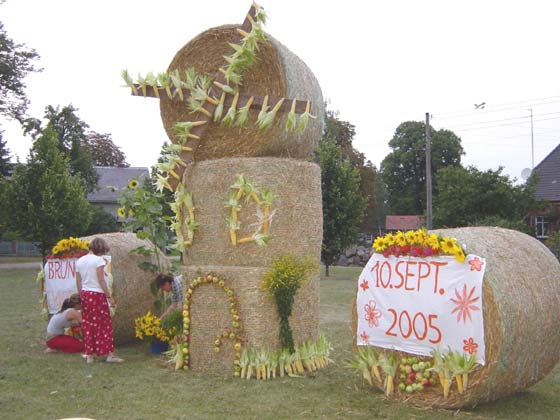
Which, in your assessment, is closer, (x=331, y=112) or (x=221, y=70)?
(x=221, y=70)

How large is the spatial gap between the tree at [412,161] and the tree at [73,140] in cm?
2566

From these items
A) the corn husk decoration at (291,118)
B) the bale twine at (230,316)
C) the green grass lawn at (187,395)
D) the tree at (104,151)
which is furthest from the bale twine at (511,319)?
the tree at (104,151)

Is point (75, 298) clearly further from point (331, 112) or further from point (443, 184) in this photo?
point (331, 112)

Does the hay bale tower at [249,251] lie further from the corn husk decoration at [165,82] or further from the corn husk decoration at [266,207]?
the corn husk decoration at [165,82]

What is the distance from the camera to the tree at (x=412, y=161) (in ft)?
171

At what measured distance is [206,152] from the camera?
8.42 m

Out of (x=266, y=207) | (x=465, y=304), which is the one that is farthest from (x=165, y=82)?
(x=465, y=304)

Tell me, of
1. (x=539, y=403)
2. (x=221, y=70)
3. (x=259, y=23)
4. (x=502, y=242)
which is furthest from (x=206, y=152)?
(x=539, y=403)

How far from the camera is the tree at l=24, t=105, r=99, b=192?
39500 millimetres

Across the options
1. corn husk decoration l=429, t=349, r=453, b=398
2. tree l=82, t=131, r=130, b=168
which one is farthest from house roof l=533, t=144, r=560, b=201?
tree l=82, t=131, r=130, b=168

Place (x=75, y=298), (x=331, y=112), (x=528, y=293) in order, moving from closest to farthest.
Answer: (x=528, y=293) → (x=75, y=298) → (x=331, y=112)

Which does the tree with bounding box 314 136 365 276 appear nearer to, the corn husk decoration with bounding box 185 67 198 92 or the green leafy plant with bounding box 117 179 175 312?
the green leafy plant with bounding box 117 179 175 312

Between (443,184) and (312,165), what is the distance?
19852mm

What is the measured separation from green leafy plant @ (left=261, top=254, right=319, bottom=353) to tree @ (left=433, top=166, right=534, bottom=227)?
18.2m
